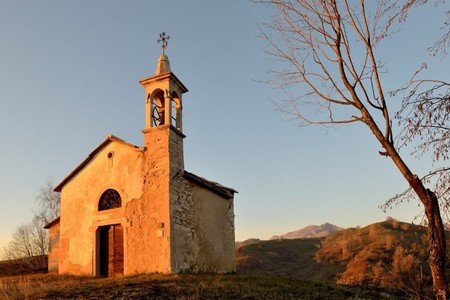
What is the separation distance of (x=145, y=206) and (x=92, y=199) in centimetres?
301

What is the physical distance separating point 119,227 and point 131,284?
4.25 metres

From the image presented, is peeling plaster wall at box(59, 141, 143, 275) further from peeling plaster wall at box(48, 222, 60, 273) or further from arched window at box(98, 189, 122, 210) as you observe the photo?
peeling plaster wall at box(48, 222, 60, 273)

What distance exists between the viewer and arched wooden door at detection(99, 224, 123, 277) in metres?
16.5

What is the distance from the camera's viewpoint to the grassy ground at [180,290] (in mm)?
11320

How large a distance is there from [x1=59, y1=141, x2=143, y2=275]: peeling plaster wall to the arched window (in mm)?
171

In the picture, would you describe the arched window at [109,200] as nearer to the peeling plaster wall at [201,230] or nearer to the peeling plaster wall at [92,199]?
the peeling plaster wall at [92,199]

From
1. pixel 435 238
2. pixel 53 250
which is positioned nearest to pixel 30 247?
pixel 53 250

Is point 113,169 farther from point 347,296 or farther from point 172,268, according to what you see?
point 347,296

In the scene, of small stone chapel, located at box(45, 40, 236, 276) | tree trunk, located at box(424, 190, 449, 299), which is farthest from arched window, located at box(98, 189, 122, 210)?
tree trunk, located at box(424, 190, 449, 299)

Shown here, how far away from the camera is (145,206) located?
16.2m

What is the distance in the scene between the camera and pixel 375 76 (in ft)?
23.2

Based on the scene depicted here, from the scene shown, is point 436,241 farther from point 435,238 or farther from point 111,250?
point 111,250

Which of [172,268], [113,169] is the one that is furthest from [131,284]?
[113,169]

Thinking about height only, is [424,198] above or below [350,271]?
above
